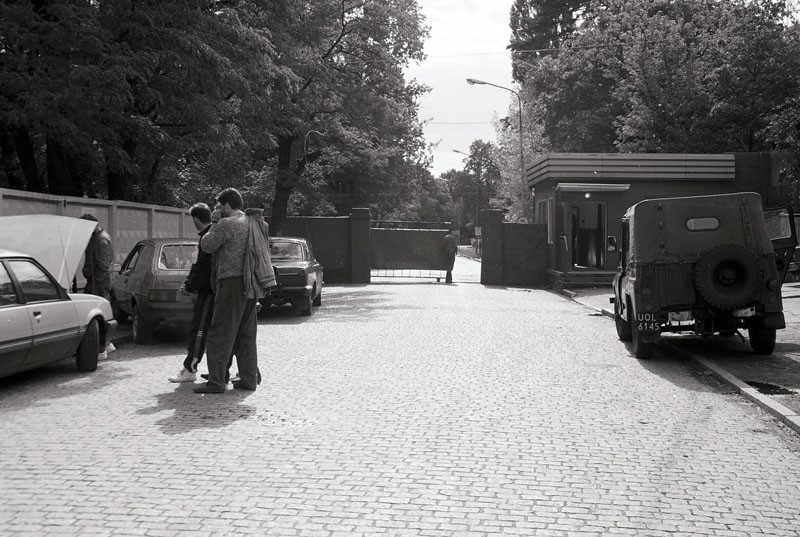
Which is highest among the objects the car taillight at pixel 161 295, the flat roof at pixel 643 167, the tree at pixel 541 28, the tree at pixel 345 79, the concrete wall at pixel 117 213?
the tree at pixel 541 28

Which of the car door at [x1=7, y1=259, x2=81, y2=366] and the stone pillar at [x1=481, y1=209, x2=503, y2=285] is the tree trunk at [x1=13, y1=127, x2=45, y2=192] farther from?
the stone pillar at [x1=481, y1=209, x2=503, y2=285]

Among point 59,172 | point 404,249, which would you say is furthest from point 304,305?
point 404,249

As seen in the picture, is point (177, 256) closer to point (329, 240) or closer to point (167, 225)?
point (167, 225)

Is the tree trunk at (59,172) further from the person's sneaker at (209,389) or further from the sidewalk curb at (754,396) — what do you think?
the sidewalk curb at (754,396)

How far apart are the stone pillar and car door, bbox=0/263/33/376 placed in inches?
874

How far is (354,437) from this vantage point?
21.0 feet

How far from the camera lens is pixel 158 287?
11.9 meters

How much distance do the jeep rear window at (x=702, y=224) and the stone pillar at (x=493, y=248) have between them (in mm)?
18290

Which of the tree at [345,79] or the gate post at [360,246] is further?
the gate post at [360,246]

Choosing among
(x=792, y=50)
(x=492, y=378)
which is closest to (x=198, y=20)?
(x=492, y=378)

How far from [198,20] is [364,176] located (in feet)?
103

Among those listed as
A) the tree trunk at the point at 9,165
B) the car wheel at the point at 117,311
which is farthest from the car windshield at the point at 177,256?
the tree trunk at the point at 9,165

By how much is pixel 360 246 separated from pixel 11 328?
76.2 ft

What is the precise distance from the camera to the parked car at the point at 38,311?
814 cm
